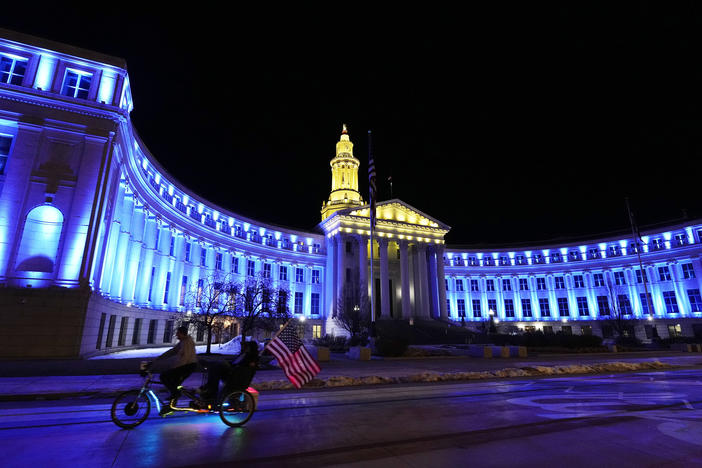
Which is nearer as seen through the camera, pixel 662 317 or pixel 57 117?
pixel 57 117

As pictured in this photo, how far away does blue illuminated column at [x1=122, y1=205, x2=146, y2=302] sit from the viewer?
32.9 metres

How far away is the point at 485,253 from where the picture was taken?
78.8m

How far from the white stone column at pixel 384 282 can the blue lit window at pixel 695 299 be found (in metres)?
48.4

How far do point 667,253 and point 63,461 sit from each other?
81223 mm

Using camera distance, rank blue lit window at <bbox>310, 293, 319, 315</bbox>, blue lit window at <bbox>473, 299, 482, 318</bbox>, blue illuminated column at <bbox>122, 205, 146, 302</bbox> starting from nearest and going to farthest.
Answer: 1. blue illuminated column at <bbox>122, 205, 146, 302</bbox>
2. blue lit window at <bbox>310, 293, 319, 315</bbox>
3. blue lit window at <bbox>473, 299, 482, 318</bbox>

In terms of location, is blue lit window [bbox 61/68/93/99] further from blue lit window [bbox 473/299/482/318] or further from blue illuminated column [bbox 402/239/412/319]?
blue lit window [bbox 473/299/482/318]

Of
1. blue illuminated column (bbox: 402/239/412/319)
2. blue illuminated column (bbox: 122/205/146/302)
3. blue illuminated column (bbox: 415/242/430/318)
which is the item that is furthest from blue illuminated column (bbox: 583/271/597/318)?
blue illuminated column (bbox: 122/205/146/302)

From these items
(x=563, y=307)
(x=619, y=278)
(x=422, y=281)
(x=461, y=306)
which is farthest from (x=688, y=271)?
(x=422, y=281)

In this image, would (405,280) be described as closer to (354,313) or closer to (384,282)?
(384,282)

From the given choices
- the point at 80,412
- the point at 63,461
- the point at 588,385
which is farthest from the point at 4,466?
the point at 588,385

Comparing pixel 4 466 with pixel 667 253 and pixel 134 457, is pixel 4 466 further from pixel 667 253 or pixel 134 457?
pixel 667 253

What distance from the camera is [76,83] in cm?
2662

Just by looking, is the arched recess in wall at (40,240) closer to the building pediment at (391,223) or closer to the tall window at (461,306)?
the building pediment at (391,223)

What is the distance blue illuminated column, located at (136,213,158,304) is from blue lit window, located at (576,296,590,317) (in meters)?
72.6
